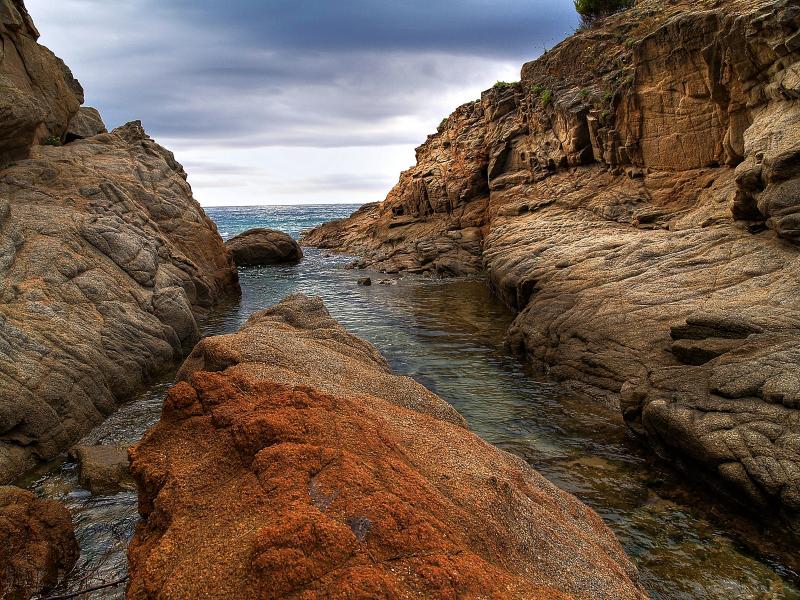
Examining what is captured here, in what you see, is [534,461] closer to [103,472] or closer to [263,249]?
[103,472]

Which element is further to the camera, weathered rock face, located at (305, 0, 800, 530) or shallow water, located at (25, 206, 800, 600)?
weathered rock face, located at (305, 0, 800, 530)

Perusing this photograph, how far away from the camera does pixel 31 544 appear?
22.6 ft

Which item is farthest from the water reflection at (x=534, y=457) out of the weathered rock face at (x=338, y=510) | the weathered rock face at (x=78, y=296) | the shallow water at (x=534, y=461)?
the weathered rock face at (x=338, y=510)

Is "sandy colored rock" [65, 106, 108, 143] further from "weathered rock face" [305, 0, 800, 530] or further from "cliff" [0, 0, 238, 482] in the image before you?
"weathered rock face" [305, 0, 800, 530]

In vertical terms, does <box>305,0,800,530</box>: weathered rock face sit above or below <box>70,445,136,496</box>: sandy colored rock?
above

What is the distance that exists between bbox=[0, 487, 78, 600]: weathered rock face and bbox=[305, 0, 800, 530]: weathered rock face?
9.62m

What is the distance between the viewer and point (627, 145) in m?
28.5

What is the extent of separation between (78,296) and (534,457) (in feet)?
39.4

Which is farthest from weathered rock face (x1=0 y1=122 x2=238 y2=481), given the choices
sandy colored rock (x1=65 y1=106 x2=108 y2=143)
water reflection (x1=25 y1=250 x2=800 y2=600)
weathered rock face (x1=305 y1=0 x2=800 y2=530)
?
weathered rock face (x1=305 y1=0 x2=800 y2=530)

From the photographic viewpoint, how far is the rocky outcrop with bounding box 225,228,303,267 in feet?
150

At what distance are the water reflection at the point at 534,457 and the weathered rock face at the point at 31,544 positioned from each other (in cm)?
30

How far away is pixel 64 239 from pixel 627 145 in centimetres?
2561

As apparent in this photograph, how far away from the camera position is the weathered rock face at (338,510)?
4168mm

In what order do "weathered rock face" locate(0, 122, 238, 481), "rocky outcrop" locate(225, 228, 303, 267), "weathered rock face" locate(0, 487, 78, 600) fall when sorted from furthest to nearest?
"rocky outcrop" locate(225, 228, 303, 267)
"weathered rock face" locate(0, 122, 238, 481)
"weathered rock face" locate(0, 487, 78, 600)
